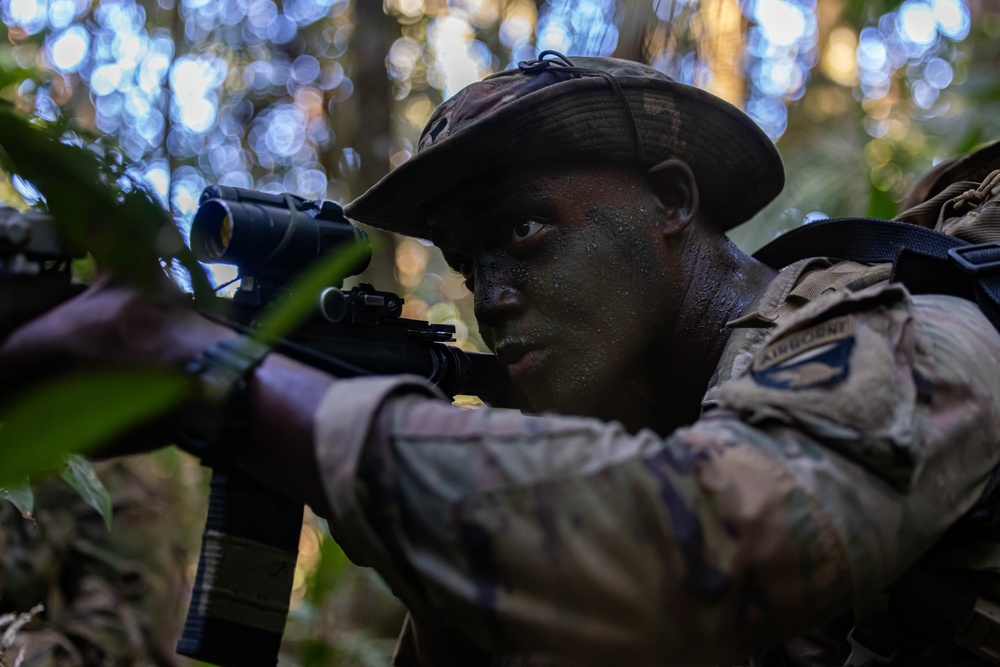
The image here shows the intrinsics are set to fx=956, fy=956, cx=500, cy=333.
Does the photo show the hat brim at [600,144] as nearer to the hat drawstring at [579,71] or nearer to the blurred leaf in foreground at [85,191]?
the hat drawstring at [579,71]

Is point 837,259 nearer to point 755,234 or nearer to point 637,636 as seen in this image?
point 637,636

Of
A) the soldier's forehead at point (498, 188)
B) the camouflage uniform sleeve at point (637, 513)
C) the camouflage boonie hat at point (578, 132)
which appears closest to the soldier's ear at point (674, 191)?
the camouflage boonie hat at point (578, 132)

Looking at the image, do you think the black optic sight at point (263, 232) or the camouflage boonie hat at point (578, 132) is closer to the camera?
the black optic sight at point (263, 232)

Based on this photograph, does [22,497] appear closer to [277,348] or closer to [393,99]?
[277,348]

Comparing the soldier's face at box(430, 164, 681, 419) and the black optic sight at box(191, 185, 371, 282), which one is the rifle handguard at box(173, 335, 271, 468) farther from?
the soldier's face at box(430, 164, 681, 419)

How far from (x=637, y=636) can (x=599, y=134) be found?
1.51 meters

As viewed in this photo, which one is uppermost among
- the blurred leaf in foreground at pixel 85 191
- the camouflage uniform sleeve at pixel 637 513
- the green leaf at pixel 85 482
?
the blurred leaf in foreground at pixel 85 191

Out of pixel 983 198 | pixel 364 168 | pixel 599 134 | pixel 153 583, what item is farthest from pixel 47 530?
pixel 983 198

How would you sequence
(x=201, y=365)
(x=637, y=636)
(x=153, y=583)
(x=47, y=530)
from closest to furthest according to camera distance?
(x=637, y=636)
(x=201, y=365)
(x=47, y=530)
(x=153, y=583)

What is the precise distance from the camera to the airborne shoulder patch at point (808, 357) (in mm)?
1503

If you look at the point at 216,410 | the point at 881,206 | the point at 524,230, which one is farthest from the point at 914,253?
the point at 881,206

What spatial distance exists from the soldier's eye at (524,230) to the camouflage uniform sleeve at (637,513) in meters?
1.04

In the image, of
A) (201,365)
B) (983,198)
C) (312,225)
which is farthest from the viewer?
(983,198)

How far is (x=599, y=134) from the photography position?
2508 millimetres
